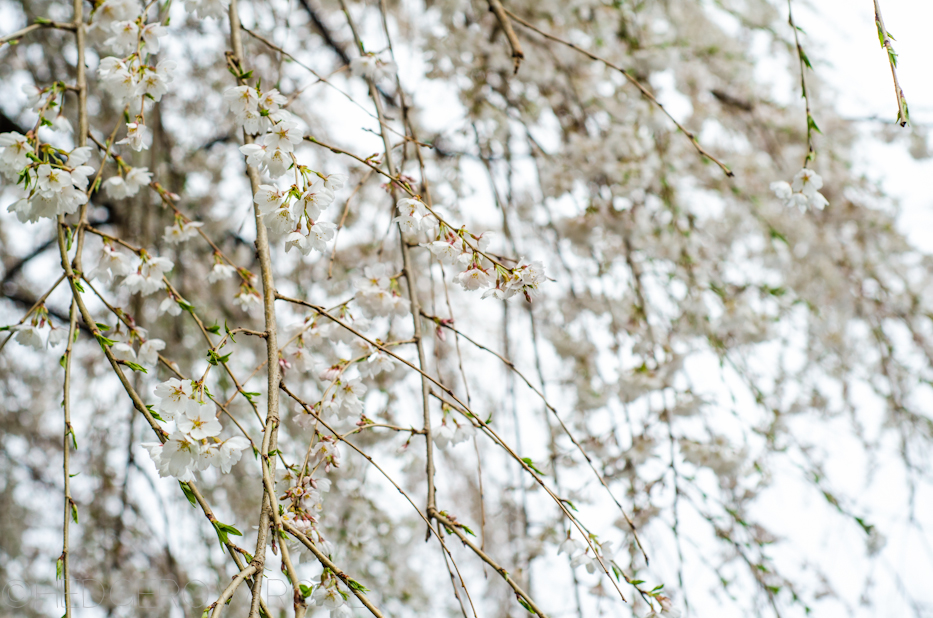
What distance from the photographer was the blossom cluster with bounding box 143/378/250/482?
739 mm

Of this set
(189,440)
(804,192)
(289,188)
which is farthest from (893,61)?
(189,440)

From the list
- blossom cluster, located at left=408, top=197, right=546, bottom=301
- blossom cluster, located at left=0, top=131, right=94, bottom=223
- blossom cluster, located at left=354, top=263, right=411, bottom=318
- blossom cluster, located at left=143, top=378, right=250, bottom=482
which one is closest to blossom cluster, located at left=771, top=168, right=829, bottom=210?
blossom cluster, located at left=408, top=197, right=546, bottom=301

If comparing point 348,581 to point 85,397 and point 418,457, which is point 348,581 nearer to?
point 418,457

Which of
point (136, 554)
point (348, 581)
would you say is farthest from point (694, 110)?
point (136, 554)

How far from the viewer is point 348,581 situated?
76 cm

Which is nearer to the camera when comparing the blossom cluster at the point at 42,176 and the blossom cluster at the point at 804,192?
the blossom cluster at the point at 42,176

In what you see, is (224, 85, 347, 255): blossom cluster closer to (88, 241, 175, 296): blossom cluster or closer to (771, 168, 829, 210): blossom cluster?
(88, 241, 175, 296): blossom cluster

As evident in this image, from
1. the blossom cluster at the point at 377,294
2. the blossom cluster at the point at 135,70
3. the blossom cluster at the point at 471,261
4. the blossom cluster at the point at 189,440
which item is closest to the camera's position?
the blossom cluster at the point at 189,440

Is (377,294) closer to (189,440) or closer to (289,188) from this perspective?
(289,188)

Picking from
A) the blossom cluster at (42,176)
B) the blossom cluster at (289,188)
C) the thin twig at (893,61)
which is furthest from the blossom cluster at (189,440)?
the thin twig at (893,61)

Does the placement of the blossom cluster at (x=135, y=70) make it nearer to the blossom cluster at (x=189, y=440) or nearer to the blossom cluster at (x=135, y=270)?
the blossom cluster at (x=135, y=270)

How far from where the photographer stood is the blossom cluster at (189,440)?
74 cm

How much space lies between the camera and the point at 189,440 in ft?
2.40

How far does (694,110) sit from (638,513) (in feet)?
5.05
